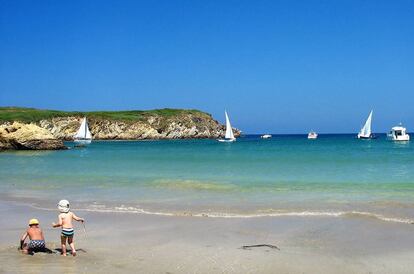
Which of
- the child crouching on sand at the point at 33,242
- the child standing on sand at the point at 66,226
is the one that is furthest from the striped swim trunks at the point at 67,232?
the child crouching on sand at the point at 33,242

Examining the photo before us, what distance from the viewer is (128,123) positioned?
Result: 15550 centimetres

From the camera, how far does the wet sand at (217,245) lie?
32.1 feet

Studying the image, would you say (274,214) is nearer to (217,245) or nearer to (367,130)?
(217,245)

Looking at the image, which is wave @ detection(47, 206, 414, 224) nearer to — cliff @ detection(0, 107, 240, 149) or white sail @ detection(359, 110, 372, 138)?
white sail @ detection(359, 110, 372, 138)

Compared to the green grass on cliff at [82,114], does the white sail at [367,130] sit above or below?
below

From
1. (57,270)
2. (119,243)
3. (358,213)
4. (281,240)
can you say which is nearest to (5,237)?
(119,243)

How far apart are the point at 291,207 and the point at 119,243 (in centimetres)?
787

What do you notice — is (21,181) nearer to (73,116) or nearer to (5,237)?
(5,237)

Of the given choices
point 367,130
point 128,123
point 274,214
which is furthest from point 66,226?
point 128,123

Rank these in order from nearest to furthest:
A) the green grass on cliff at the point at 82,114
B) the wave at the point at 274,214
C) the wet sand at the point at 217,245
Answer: the wet sand at the point at 217,245, the wave at the point at 274,214, the green grass on cliff at the point at 82,114

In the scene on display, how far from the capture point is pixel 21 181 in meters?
29.3

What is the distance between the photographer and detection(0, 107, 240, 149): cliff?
144 metres

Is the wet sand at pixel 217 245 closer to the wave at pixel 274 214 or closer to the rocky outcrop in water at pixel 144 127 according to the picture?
the wave at pixel 274 214

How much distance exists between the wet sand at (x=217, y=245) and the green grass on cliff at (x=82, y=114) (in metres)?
129
